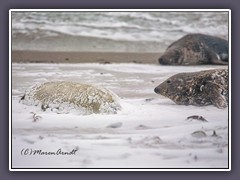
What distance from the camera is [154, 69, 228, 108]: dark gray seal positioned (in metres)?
3.06

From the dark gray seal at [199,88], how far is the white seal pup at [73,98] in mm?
393

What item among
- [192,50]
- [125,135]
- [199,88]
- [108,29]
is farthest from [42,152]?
[192,50]

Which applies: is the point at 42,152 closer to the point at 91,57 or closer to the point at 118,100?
the point at 118,100

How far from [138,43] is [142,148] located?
2.68 feet

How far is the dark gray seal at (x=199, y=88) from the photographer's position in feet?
10.0

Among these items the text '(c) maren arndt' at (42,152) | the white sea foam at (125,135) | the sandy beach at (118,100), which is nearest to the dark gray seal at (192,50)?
the sandy beach at (118,100)

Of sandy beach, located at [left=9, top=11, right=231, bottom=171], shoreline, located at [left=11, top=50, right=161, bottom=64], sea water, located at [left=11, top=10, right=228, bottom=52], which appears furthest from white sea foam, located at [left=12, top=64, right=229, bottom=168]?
sea water, located at [left=11, top=10, right=228, bottom=52]

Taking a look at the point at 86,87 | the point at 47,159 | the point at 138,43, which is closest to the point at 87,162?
the point at 47,159

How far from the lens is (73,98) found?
3.02m

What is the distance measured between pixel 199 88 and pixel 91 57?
0.86 meters

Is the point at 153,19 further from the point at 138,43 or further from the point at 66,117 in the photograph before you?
the point at 66,117

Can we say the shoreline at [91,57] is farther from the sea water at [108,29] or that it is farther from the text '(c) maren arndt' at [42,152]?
the text '(c) maren arndt' at [42,152]

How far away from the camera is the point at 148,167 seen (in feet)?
9.87

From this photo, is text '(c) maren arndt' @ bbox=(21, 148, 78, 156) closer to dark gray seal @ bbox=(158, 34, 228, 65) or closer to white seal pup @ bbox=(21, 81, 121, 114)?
white seal pup @ bbox=(21, 81, 121, 114)
